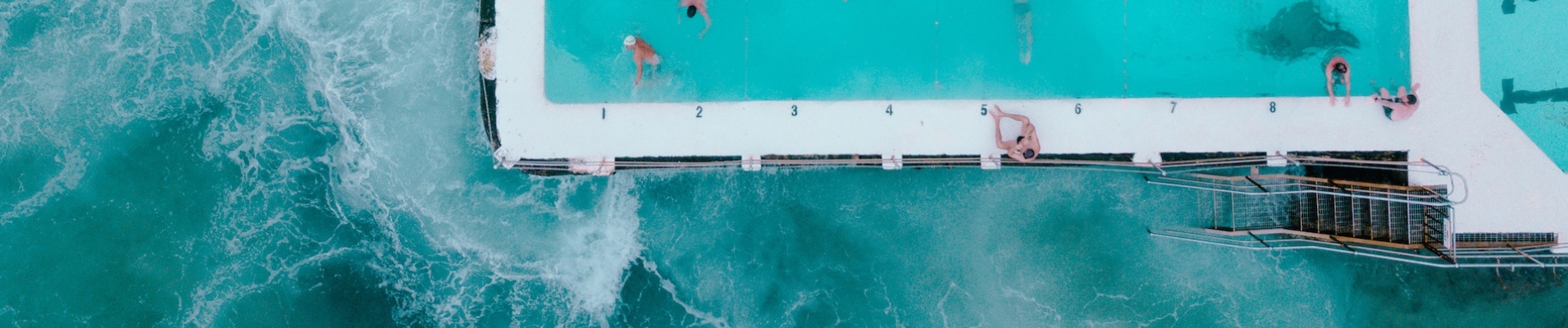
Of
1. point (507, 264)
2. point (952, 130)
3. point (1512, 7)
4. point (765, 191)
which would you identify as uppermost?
point (1512, 7)

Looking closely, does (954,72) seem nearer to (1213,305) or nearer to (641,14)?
(641,14)

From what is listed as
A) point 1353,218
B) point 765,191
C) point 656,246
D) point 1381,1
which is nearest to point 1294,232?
point 1353,218

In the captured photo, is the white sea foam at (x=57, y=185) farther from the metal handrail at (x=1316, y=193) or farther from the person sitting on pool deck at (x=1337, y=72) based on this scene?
the person sitting on pool deck at (x=1337, y=72)

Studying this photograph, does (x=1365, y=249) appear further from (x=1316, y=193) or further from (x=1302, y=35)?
(x=1302, y=35)

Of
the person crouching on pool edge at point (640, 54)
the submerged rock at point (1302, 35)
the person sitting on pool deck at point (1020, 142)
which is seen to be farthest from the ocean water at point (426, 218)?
the submerged rock at point (1302, 35)

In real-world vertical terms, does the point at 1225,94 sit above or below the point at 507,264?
above
